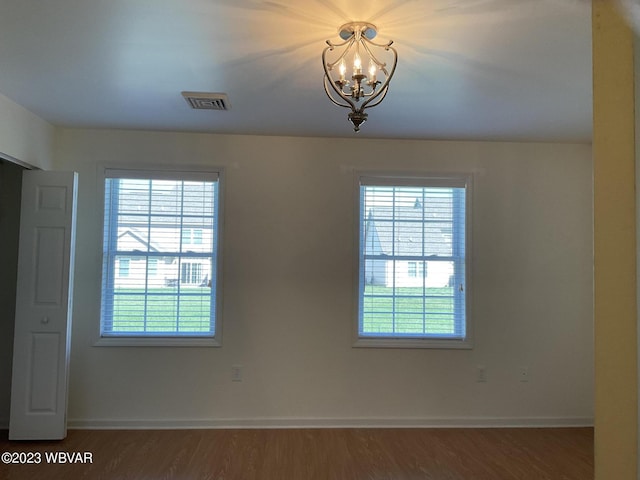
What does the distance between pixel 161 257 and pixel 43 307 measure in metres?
0.97

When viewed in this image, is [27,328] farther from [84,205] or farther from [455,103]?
[455,103]

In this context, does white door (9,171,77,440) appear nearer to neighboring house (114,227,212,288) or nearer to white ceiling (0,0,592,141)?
neighboring house (114,227,212,288)

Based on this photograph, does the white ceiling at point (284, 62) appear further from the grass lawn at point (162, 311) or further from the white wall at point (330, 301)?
the grass lawn at point (162, 311)

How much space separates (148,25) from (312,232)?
215 cm

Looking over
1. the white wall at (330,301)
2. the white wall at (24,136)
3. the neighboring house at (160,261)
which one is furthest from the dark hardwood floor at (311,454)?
the white wall at (24,136)

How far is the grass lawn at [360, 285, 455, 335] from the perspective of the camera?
12.3 ft

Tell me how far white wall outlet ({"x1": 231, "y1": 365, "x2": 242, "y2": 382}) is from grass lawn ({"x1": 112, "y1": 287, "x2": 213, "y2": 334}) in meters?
0.40

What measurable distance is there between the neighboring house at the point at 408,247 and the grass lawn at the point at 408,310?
0.07 m

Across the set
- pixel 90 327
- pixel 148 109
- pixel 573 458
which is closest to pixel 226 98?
pixel 148 109

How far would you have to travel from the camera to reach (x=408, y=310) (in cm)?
378

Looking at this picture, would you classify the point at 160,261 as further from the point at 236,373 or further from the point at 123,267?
the point at 236,373

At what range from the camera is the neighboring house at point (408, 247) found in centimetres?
379

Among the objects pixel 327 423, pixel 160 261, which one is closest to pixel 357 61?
pixel 160 261

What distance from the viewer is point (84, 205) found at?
3611 millimetres
